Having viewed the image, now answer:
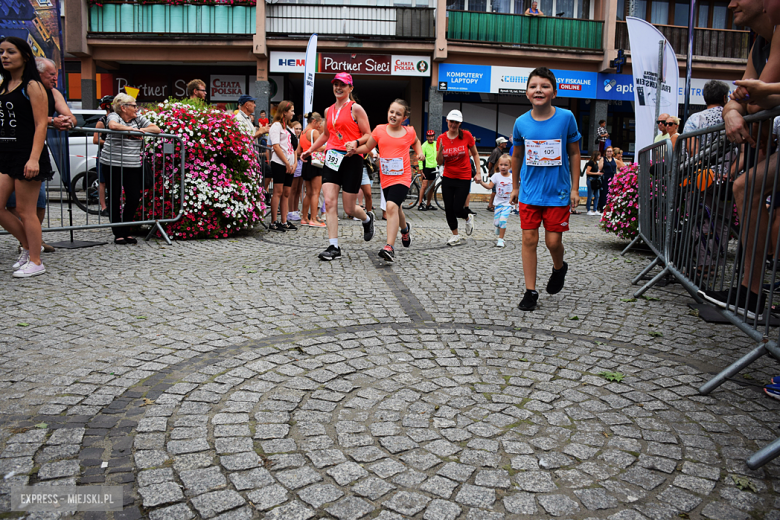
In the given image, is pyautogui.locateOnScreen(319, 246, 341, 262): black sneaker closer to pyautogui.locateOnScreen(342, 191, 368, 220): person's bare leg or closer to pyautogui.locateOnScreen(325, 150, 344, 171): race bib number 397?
pyautogui.locateOnScreen(342, 191, 368, 220): person's bare leg

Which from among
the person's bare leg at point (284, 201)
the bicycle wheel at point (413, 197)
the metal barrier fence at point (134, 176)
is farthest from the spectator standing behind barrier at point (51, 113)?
the bicycle wheel at point (413, 197)

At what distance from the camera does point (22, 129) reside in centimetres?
589

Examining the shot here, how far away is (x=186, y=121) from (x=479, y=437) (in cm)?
728

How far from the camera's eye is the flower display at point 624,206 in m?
8.66

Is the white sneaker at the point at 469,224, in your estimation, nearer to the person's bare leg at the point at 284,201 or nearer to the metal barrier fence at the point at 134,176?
the person's bare leg at the point at 284,201

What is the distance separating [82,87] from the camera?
76.0 ft

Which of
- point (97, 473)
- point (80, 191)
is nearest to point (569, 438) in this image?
point (97, 473)

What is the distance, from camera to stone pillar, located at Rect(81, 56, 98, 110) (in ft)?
75.6

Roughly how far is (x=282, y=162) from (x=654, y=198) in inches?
237

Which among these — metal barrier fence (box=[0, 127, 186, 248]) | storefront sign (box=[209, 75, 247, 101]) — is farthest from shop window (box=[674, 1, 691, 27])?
metal barrier fence (box=[0, 127, 186, 248])

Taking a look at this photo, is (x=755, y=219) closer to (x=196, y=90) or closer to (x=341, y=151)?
(x=341, y=151)

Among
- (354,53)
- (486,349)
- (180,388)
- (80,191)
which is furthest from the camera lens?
(354,53)

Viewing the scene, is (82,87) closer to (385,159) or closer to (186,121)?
(186,121)

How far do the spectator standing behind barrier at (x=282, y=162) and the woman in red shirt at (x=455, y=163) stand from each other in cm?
260
